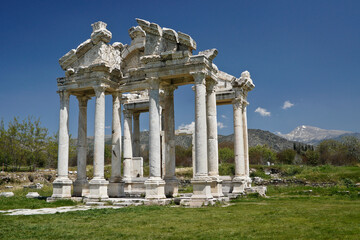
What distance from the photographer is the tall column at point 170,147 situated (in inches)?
788

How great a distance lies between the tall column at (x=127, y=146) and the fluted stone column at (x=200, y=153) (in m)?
8.83

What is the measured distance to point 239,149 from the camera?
81.0ft

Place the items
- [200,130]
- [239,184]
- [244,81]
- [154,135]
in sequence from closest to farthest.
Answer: [200,130] < [154,135] < [239,184] < [244,81]

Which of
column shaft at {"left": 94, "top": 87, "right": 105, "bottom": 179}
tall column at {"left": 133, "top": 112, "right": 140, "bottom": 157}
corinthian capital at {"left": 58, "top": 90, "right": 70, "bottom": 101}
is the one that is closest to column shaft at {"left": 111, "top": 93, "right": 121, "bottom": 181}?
column shaft at {"left": 94, "top": 87, "right": 105, "bottom": 179}

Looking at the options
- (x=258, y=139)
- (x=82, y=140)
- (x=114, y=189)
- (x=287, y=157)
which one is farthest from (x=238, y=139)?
(x=258, y=139)

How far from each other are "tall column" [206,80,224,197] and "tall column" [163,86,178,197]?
2.44 metres

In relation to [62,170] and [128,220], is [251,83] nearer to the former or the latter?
[62,170]

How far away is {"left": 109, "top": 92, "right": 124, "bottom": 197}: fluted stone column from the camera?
69.0 ft

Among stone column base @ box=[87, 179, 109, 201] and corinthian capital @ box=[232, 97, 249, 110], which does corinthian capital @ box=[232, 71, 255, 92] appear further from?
stone column base @ box=[87, 179, 109, 201]

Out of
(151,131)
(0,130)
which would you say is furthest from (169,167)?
(0,130)

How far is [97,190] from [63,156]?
135 inches

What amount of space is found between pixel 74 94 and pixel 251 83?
12.7m

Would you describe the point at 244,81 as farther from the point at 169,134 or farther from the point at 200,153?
the point at 200,153

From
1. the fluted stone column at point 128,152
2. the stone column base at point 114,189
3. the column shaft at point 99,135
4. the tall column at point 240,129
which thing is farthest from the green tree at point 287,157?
the column shaft at point 99,135
